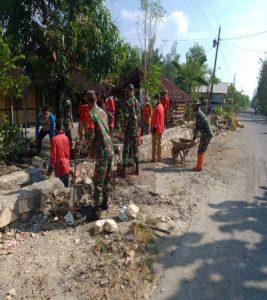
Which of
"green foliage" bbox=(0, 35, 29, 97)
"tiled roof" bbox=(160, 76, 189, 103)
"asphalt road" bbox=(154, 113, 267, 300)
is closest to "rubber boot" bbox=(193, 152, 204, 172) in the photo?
"asphalt road" bbox=(154, 113, 267, 300)

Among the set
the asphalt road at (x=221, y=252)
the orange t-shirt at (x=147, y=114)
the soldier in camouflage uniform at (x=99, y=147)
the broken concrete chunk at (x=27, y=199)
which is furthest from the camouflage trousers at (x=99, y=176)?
the orange t-shirt at (x=147, y=114)

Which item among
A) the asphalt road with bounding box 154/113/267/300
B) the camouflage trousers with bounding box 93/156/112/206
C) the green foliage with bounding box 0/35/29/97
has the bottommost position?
the asphalt road with bounding box 154/113/267/300

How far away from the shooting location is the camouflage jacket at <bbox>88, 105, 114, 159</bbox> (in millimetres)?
4797

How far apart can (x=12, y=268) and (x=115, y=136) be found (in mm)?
7403

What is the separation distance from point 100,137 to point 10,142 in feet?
11.7

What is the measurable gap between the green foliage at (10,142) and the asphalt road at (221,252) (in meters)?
4.45

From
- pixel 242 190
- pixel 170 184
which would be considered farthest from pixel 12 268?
pixel 242 190

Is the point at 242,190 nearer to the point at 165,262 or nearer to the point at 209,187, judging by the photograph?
the point at 209,187

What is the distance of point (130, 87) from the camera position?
7.02 metres

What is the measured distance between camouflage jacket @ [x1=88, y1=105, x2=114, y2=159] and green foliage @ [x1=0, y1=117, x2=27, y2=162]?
3094 mm

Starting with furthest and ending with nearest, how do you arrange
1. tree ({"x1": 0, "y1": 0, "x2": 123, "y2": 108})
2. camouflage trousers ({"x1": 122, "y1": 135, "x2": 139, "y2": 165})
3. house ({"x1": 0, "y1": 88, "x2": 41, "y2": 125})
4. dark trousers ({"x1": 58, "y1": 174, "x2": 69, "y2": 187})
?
house ({"x1": 0, "y1": 88, "x2": 41, "y2": 125}), tree ({"x1": 0, "y1": 0, "x2": 123, "y2": 108}), camouflage trousers ({"x1": 122, "y1": 135, "x2": 139, "y2": 165}), dark trousers ({"x1": 58, "y1": 174, "x2": 69, "y2": 187})

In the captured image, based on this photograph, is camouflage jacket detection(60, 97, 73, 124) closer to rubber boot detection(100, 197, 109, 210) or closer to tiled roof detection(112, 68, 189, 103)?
rubber boot detection(100, 197, 109, 210)

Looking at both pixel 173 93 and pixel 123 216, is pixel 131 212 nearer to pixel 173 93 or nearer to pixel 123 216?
pixel 123 216

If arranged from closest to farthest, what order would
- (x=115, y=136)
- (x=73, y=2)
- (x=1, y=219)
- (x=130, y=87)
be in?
(x=1, y=219), (x=130, y=87), (x=73, y=2), (x=115, y=136)
